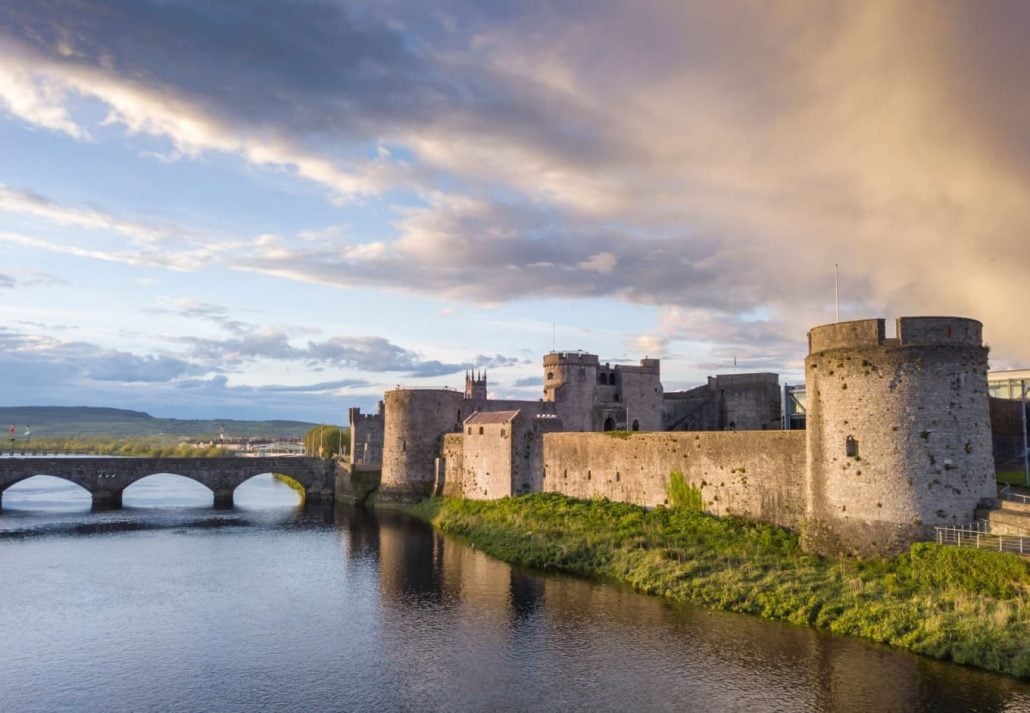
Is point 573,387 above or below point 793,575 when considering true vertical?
above

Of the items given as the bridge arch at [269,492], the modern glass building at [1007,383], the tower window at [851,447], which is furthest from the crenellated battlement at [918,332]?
the bridge arch at [269,492]

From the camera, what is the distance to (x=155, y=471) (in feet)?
225

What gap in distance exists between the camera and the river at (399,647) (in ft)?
68.9

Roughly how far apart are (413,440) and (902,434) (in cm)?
4709

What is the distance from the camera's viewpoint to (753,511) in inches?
1415

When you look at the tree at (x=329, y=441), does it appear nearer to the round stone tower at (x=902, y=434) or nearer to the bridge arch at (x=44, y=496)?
the bridge arch at (x=44, y=496)

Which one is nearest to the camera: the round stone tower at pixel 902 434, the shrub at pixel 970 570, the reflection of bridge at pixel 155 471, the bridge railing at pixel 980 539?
the shrub at pixel 970 570

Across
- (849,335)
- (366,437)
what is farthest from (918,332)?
(366,437)

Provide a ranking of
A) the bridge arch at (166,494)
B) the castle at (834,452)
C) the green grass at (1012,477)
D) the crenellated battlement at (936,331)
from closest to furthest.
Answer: the castle at (834,452), the crenellated battlement at (936,331), the green grass at (1012,477), the bridge arch at (166,494)

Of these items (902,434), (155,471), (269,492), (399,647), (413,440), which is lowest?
(269,492)

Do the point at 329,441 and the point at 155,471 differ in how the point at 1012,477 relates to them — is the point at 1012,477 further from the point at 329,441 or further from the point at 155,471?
the point at 329,441

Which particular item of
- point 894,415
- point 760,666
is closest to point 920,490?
point 894,415

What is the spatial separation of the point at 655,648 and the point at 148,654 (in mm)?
18014

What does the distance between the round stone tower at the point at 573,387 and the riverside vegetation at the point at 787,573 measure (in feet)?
74.9
